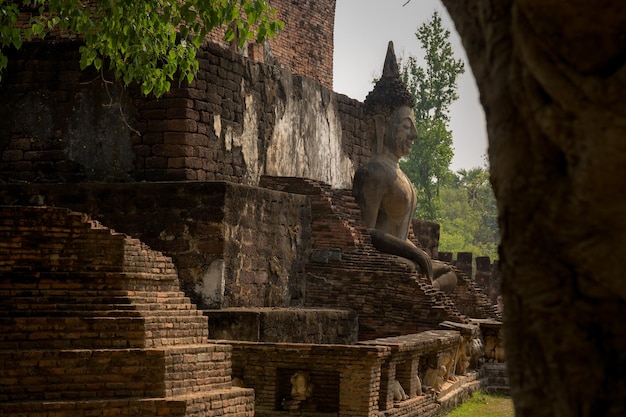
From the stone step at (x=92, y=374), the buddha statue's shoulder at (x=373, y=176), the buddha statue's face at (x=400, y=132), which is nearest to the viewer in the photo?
the stone step at (x=92, y=374)

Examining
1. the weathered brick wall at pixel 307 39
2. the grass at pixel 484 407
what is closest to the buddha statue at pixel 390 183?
the grass at pixel 484 407

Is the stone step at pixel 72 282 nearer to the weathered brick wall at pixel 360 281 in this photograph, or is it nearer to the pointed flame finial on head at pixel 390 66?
the weathered brick wall at pixel 360 281

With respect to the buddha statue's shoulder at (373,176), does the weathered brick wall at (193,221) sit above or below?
below

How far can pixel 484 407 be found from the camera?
39.4ft

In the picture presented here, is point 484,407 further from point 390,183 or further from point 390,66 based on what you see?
point 390,66

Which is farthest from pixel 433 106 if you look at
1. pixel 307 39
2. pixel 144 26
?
pixel 144 26

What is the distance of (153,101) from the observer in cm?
1159

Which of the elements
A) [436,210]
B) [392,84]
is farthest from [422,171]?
[392,84]

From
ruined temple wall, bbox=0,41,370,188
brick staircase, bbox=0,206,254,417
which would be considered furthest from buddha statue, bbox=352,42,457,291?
brick staircase, bbox=0,206,254,417

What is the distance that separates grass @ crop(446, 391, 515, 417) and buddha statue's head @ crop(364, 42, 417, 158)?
3.47 m

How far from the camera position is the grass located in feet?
37.0

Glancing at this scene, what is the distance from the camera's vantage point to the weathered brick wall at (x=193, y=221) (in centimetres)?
1045

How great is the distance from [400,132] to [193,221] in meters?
5.10

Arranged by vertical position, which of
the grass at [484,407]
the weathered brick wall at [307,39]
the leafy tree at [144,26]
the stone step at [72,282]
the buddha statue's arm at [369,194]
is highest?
the weathered brick wall at [307,39]
